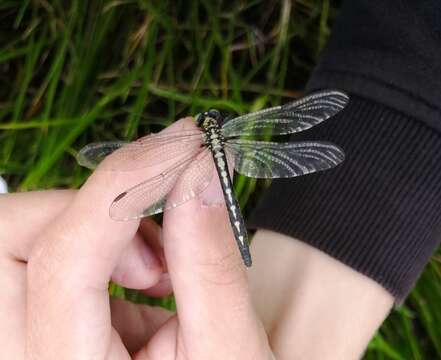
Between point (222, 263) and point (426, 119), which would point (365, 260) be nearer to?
point (426, 119)

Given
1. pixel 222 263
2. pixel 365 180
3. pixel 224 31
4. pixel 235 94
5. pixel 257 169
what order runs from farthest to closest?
pixel 224 31, pixel 235 94, pixel 365 180, pixel 257 169, pixel 222 263

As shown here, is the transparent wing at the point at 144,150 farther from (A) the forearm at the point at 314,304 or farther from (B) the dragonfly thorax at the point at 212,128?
(A) the forearm at the point at 314,304

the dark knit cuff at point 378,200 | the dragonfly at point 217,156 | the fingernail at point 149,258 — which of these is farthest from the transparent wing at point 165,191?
the dark knit cuff at point 378,200

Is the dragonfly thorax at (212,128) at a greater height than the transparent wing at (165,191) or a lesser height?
greater

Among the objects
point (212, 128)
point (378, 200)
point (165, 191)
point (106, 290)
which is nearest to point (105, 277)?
point (106, 290)

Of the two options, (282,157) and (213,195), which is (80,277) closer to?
(213,195)

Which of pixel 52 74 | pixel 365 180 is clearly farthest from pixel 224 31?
pixel 365 180
